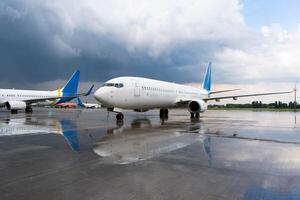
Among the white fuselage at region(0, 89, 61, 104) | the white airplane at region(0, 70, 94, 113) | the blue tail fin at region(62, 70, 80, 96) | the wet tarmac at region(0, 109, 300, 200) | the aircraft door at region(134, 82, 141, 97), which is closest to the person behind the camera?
the wet tarmac at region(0, 109, 300, 200)

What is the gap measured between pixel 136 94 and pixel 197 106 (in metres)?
6.42

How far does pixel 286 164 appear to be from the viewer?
5.66m

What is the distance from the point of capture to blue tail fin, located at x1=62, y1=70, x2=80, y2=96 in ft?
143

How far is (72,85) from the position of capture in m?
44.4

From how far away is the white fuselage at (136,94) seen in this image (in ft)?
55.5

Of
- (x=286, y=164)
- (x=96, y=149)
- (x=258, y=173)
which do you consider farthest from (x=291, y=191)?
(x=96, y=149)

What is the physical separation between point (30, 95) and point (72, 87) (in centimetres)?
882

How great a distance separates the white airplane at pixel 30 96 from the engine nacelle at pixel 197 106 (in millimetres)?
21072

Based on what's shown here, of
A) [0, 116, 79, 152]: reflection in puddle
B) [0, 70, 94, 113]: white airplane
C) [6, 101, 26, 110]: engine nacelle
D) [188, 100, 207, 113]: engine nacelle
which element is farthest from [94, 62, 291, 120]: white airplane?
[0, 70, 94, 113]: white airplane

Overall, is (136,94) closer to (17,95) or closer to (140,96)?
(140,96)

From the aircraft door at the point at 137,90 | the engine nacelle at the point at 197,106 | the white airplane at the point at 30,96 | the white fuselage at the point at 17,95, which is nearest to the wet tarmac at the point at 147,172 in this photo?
the aircraft door at the point at 137,90

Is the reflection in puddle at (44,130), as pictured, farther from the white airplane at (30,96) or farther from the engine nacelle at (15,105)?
the white airplane at (30,96)

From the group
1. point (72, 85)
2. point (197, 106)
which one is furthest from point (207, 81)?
point (72, 85)

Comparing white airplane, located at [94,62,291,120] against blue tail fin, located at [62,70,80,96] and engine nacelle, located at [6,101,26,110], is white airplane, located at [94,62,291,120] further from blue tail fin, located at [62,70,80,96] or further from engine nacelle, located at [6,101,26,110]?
blue tail fin, located at [62,70,80,96]
